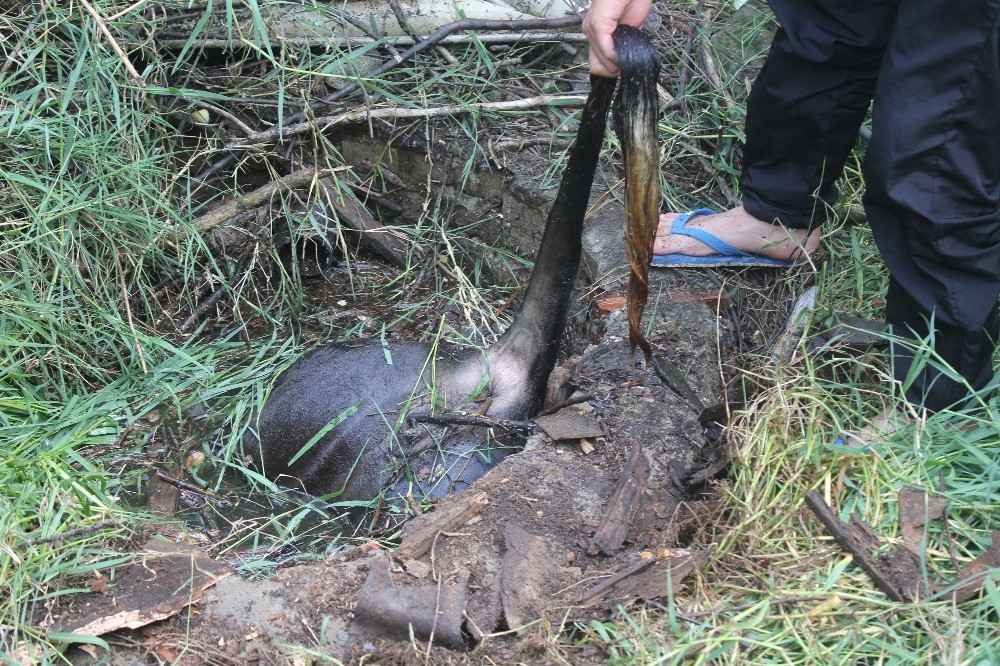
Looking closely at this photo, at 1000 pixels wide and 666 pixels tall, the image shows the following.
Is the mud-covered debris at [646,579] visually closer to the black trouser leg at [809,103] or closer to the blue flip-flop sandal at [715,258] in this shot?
the blue flip-flop sandal at [715,258]

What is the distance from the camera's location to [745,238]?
9.64 ft

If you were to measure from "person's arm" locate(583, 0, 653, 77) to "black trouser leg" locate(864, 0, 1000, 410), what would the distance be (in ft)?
2.05

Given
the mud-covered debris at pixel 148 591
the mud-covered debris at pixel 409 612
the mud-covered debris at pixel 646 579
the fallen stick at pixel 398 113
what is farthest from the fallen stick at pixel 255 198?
the mud-covered debris at pixel 646 579

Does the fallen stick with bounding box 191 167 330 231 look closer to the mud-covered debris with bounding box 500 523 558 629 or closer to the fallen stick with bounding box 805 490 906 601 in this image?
the mud-covered debris with bounding box 500 523 558 629

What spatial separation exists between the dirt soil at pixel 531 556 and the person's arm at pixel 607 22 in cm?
89

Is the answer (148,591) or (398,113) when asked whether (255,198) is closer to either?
(398,113)

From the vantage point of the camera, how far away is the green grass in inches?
71.3

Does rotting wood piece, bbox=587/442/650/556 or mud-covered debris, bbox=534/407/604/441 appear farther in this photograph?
mud-covered debris, bbox=534/407/604/441

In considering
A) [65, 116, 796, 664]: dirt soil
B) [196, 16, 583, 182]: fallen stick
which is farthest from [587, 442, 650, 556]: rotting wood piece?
[196, 16, 583, 182]: fallen stick

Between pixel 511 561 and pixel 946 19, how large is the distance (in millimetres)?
1578

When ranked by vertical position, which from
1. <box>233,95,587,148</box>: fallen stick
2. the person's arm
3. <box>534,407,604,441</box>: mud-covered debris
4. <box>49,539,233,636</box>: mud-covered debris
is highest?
the person's arm

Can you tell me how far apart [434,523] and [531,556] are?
245 mm

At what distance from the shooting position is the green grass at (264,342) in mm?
1812

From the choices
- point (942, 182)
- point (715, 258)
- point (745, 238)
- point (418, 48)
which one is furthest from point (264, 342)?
point (942, 182)
